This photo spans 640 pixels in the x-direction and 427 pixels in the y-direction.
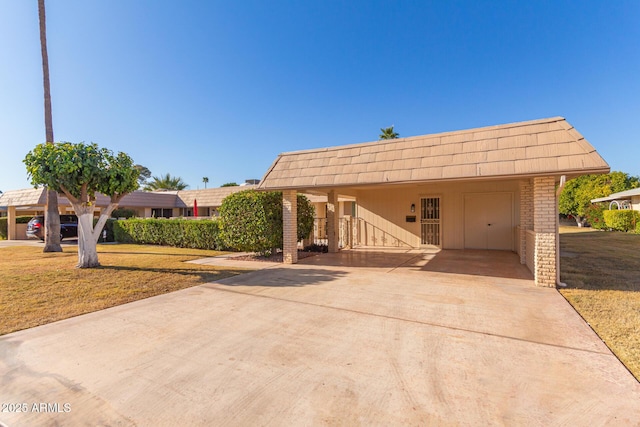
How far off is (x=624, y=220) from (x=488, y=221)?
55.8 feet

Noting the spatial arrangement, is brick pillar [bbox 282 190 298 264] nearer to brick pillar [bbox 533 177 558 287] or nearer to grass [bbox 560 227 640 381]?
brick pillar [bbox 533 177 558 287]

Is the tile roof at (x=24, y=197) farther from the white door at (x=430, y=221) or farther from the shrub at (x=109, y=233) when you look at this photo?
the white door at (x=430, y=221)

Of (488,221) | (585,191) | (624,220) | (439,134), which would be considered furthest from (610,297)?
(585,191)

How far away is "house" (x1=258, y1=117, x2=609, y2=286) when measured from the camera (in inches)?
246

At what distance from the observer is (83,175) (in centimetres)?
816

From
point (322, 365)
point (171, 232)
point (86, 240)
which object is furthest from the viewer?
point (171, 232)

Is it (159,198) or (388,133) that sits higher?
(388,133)

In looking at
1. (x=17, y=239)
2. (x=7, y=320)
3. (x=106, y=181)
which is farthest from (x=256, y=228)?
(x=17, y=239)

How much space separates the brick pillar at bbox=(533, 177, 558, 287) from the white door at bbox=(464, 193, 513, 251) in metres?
6.33

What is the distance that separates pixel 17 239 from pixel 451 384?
93.7ft

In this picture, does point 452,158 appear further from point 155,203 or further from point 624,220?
point 155,203

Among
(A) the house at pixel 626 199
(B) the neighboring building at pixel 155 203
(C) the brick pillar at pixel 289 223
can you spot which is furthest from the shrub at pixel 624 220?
(B) the neighboring building at pixel 155 203

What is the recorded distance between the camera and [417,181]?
7285 mm

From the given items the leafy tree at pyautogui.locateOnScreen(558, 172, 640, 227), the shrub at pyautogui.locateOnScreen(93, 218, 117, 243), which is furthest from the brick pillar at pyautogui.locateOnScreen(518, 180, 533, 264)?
the leafy tree at pyautogui.locateOnScreen(558, 172, 640, 227)
